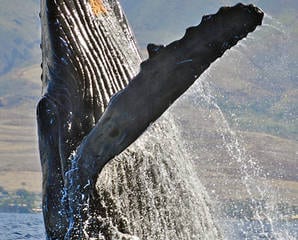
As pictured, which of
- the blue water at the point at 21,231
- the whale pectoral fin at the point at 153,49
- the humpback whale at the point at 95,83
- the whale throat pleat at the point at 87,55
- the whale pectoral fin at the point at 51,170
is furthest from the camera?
the blue water at the point at 21,231

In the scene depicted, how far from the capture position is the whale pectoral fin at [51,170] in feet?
21.4

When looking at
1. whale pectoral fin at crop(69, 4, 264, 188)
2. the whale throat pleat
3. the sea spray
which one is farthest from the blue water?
whale pectoral fin at crop(69, 4, 264, 188)

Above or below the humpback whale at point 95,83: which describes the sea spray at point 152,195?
below

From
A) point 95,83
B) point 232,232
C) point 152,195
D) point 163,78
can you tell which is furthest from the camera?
point 232,232

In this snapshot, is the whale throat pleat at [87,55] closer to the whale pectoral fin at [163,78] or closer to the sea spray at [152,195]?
the sea spray at [152,195]

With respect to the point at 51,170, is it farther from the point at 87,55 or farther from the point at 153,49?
the point at 153,49

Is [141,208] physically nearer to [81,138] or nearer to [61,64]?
[81,138]

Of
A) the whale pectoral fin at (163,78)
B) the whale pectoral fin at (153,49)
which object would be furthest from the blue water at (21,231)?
the whale pectoral fin at (153,49)

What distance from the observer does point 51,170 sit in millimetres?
6645

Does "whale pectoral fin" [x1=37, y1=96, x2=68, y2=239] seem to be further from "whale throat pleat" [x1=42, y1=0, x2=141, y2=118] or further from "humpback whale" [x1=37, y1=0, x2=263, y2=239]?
"whale throat pleat" [x1=42, y1=0, x2=141, y2=118]

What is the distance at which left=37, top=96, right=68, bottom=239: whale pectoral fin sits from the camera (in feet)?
21.4

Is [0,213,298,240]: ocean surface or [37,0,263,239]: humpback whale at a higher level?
[0,213,298,240]: ocean surface

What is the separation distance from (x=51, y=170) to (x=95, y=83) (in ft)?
2.71

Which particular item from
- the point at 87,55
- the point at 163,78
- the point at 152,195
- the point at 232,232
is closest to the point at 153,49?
the point at 163,78
